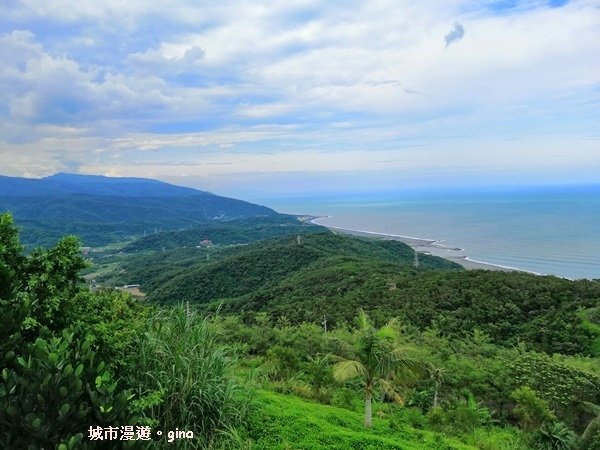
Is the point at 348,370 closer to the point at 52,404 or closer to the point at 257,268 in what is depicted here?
the point at 52,404

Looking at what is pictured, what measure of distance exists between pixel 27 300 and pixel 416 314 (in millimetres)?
25075

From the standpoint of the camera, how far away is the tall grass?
461 cm

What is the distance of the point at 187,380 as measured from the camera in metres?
4.70

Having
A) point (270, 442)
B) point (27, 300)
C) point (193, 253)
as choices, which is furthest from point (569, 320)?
point (193, 253)

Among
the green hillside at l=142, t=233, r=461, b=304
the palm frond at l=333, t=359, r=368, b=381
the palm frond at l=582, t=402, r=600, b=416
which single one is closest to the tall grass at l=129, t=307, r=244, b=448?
the palm frond at l=333, t=359, r=368, b=381

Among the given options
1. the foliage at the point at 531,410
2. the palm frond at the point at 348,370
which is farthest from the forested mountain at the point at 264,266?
the palm frond at the point at 348,370

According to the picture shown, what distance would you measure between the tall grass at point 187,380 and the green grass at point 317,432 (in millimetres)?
679

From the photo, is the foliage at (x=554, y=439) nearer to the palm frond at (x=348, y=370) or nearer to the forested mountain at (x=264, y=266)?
the palm frond at (x=348, y=370)

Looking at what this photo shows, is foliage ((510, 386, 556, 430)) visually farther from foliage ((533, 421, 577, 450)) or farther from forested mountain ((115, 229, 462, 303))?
forested mountain ((115, 229, 462, 303))

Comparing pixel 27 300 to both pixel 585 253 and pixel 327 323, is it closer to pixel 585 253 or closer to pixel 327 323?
pixel 327 323

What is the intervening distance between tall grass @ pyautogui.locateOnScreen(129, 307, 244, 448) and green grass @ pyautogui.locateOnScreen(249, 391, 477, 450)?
2.23 feet

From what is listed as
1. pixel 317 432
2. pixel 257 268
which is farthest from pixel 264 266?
pixel 317 432

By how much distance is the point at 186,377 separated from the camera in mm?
4793

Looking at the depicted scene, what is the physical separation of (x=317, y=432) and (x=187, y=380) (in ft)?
7.86
